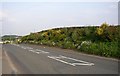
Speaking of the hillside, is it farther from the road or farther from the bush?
the road

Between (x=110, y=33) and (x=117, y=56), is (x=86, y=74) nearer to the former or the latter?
(x=117, y=56)

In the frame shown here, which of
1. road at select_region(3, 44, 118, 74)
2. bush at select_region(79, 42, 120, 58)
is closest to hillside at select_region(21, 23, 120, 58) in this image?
bush at select_region(79, 42, 120, 58)

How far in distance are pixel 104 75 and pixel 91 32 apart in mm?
34172

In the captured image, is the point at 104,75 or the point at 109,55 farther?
the point at 109,55

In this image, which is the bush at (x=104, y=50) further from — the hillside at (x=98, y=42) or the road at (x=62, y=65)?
the road at (x=62, y=65)

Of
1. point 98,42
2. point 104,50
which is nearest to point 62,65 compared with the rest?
point 104,50

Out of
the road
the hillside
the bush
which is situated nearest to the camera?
the road

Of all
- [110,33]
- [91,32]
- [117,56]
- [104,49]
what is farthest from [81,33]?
[117,56]

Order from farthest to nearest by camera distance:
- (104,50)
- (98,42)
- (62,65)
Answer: (98,42)
(104,50)
(62,65)

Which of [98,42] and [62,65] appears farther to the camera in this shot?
[98,42]

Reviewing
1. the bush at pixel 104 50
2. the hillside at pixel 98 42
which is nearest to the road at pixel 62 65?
the bush at pixel 104 50

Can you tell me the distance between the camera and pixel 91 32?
44.8 metres

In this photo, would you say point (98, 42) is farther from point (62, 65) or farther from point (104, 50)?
point (62, 65)

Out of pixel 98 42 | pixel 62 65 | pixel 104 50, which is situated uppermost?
pixel 98 42
